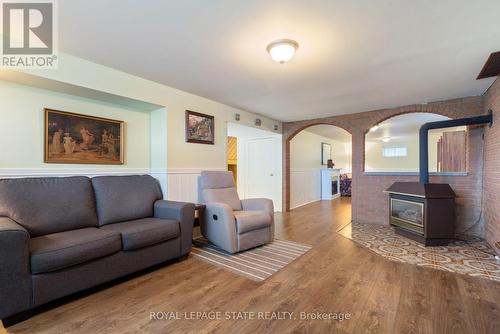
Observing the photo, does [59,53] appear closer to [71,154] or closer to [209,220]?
[71,154]

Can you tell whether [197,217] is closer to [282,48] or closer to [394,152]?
[282,48]

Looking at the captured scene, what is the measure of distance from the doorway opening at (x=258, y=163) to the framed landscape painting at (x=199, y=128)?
1.41m

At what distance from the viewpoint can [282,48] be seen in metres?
2.06

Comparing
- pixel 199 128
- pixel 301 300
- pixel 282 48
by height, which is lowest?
pixel 301 300

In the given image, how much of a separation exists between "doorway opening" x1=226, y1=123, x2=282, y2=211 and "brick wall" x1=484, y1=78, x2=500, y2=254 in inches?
133

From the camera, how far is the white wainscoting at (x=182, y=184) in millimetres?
3246

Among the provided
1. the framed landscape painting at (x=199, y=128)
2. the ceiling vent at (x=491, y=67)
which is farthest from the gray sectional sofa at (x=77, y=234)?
the ceiling vent at (x=491, y=67)

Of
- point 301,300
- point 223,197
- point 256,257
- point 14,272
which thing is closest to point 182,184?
point 223,197

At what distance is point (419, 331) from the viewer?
1490 mm

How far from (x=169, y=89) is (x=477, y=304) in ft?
12.4

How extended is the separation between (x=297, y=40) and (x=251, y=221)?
6.48ft

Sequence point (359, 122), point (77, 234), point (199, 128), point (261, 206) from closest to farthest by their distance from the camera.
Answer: point (77, 234)
point (261, 206)
point (199, 128)
point (359, 122)

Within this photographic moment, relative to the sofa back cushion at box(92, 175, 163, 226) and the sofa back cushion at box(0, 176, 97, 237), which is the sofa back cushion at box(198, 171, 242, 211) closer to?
the sofa back cushion at box(92, 175, 163, 226)

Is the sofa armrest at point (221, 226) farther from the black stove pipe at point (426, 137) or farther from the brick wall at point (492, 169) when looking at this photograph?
the brick wall at point (492, 169)
